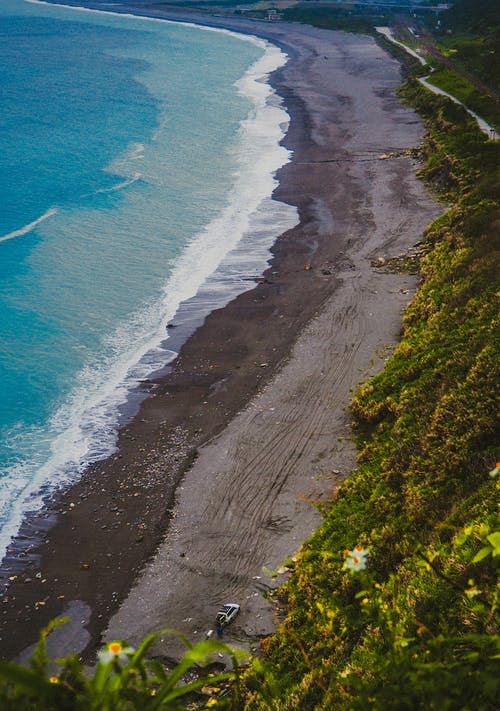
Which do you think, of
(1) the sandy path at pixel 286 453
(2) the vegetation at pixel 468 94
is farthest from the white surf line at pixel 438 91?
(1) the sandy path at pixel 286 453

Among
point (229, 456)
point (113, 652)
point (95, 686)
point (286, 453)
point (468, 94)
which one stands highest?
point (468, 94)

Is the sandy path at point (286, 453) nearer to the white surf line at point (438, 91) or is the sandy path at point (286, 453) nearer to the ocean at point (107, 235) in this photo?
the ocean at point (107, 235)

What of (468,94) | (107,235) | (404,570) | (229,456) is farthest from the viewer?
(468,94)

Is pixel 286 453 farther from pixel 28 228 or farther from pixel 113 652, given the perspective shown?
pixel 28 228

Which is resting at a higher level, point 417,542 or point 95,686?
point 95,686

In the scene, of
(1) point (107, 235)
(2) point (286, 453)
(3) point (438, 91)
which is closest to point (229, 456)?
(2) point (286, 453)

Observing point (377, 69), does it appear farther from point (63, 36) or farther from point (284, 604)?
point (284, 604)

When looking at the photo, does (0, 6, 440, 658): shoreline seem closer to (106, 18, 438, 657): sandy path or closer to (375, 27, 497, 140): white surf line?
(106, 18, 438, 657): sandy path
